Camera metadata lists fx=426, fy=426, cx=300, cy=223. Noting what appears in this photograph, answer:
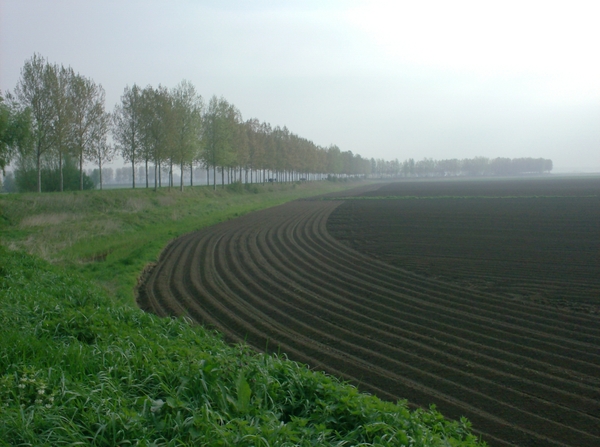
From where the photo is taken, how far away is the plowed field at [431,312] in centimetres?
656

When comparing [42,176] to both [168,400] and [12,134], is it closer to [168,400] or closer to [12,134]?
[12,134]

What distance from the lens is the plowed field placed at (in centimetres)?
656

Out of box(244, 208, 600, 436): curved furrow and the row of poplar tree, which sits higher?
the row of poplar tree

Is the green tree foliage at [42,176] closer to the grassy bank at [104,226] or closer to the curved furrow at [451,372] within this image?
the grassy bank at [104,226]

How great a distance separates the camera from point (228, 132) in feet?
174

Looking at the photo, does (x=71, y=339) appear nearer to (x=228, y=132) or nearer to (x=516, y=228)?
(x=516, y=228)

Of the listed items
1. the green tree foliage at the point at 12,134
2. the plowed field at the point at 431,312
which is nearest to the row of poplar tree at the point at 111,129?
the green tree foliage at the point at 12,134

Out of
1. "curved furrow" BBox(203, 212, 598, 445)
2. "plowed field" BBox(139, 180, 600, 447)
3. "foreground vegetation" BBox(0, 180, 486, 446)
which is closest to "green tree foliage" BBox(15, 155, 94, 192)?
"plowed field" BBox(139, 180, 600, 447)

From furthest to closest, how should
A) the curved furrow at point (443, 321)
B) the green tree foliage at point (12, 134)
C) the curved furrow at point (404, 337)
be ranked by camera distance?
the green tree foliage at point (12, 134) < the curved furrow at point (443, 321) < the curved furrow at point (404, 337)

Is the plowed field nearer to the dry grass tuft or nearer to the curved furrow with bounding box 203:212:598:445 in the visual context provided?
the curved furrow with bounding box 203:212:598:445

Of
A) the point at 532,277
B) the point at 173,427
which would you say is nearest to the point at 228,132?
the point at 532,277

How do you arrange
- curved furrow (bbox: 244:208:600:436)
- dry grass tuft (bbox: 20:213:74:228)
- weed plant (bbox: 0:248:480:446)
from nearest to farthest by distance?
weed plant (bbox: 0:248:480:446)
curved furrow (bbox: 244:208:600:436)
dry grass tuft (bbox: 20:213:74:228)

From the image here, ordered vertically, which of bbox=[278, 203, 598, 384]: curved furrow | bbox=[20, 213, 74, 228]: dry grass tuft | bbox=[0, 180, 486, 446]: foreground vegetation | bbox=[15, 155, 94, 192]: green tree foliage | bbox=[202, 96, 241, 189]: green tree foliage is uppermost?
bbox=[202, 96, 241, 189]: green tree foliage

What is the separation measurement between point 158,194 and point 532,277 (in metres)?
30.9
